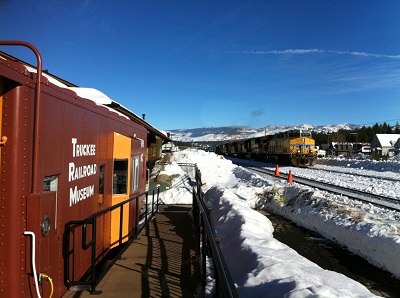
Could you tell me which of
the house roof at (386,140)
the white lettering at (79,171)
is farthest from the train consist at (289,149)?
the house roof at (386,140)

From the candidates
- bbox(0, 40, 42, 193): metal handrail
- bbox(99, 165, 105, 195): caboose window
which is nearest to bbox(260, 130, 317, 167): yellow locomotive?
bbox(99, 165, 105, 195): caboose window

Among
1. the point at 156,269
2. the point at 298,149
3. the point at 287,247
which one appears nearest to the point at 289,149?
the point at 298,149

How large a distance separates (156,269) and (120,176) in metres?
2.23

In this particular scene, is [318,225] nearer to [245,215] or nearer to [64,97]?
[245,215]

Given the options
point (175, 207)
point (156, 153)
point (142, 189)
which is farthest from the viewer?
point (156, 153)

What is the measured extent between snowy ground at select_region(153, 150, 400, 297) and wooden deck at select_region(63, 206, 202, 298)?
54 cm

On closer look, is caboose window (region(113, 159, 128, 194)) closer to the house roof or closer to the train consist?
the train consist

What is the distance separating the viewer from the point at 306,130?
120 feet

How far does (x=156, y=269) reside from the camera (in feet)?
18.6

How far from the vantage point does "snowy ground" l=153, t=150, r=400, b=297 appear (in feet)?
14.5

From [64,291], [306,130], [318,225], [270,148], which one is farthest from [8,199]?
[270,148]

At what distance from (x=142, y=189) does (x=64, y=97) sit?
576 cm

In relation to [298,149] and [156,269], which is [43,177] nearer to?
[156,269]

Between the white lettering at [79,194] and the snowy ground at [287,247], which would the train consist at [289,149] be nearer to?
the snowy ground at [287,247]
